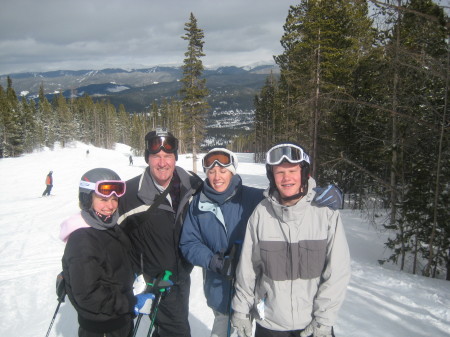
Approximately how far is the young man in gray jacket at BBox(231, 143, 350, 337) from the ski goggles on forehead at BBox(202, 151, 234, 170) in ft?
1.74

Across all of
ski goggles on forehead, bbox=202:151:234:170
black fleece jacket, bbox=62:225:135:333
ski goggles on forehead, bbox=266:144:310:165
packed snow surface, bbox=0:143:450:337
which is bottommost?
packed snow surface, bbox=0:143:450:337

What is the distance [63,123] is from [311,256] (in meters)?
71.7

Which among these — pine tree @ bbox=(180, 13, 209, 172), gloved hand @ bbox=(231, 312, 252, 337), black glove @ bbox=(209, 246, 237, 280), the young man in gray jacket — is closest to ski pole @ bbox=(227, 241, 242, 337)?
black glove @ bbox=(209, 246, 237, 280)

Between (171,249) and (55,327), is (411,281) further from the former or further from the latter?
(55,327)

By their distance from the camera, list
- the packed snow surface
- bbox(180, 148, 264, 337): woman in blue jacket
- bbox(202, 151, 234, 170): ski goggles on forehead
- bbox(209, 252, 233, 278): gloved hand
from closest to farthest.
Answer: bbox(209, 252, 233, 278): gloved hand, bbox(180, 148, 264, 337): woman in blue jacket, bbox(202, 151, 234, 170): ski goggles on forehead, the packed snow surface

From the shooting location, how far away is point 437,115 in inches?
223

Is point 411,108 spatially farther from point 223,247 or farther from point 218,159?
point 223,247

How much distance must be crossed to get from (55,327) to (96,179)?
3.27 metres

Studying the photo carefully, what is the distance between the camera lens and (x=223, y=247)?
2.90 m

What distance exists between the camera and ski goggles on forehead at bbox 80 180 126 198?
9.10 ft

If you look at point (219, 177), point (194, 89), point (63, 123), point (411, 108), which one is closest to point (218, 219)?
point (219, 177)

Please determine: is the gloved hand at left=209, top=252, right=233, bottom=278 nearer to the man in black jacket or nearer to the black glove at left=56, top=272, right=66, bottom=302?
the man in black jacket

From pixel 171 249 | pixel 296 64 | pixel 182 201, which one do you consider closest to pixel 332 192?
pixel 182 201

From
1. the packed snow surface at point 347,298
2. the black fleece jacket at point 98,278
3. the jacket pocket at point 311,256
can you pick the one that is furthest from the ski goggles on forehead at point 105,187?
the packed snow surface at point 347,298
